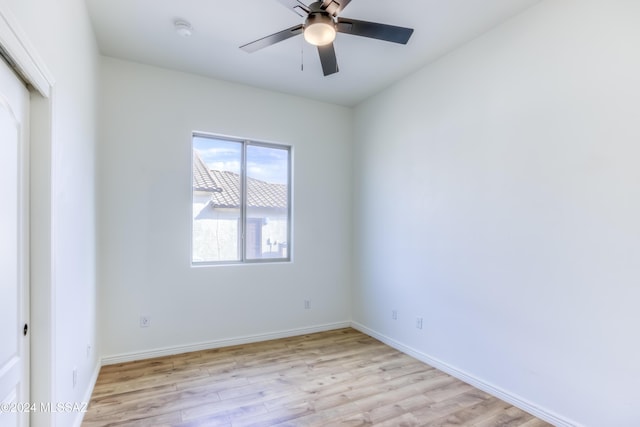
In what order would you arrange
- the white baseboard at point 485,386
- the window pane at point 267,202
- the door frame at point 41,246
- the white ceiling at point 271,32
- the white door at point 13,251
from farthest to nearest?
the window pane at point 267,202, the white ceiling at point 271,32, the white baseboard at point 485,386, the door frame at point 41,246, the white door at point 13,251

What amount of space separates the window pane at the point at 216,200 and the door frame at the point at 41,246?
1929 mm

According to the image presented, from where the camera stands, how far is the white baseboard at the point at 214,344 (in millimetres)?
3119

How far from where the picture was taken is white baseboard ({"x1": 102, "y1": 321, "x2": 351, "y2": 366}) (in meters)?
3.12

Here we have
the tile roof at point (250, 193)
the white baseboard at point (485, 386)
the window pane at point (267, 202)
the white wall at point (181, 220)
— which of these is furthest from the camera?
the window pane at point (267, 202)

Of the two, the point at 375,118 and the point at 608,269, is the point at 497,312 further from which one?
the point at 375,118

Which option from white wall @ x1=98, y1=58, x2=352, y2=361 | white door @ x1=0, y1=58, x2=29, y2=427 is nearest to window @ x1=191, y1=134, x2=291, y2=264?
white wall @ x1=98, y1=58, x2=352, y2=361

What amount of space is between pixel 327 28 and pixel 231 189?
2278 mm

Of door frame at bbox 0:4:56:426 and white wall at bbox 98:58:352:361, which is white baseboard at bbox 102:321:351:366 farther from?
door frame at bbox 0:4:56:426

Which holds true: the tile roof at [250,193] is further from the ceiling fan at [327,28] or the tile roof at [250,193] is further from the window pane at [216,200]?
the ceiling fan at [327,28]

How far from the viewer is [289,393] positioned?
8.50ft

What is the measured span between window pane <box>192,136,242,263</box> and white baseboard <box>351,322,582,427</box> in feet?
6.90

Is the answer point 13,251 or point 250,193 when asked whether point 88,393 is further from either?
point 250,193

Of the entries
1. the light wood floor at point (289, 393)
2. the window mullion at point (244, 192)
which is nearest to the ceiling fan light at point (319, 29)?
the window mullion at point (244, 192)

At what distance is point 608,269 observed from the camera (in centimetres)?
197
